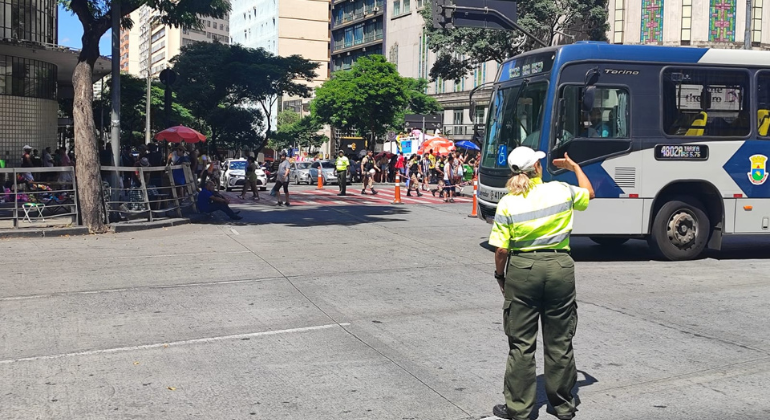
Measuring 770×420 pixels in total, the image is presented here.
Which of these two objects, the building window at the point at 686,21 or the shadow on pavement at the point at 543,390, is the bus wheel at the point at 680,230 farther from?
the building window at the point at 686,21

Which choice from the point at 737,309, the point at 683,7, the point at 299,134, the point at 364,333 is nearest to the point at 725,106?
the point at 737,309

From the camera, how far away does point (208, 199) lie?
64.7 feet

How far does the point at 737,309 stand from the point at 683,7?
146 feet

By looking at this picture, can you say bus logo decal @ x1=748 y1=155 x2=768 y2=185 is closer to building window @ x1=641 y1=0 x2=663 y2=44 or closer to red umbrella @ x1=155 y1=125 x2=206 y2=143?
red umbrella @ x1=155 y1=125 x2=206 y2=143

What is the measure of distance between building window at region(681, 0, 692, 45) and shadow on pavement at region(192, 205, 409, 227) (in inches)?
1252

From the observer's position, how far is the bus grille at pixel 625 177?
13195mm

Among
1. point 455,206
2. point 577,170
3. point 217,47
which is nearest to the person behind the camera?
point 577,170

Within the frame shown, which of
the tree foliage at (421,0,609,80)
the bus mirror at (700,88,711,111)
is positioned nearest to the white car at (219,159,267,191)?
the tree foliage at (421,0,609,80)

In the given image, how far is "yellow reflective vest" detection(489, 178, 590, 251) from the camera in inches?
209

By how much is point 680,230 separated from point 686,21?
40.0m

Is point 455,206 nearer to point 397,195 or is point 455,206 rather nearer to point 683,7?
point 397,195

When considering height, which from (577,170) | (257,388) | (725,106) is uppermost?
(725,106)

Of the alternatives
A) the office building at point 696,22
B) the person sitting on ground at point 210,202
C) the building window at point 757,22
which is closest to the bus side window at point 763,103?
the person sitting on ground at point 210,202

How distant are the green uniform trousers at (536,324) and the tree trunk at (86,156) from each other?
45.1 feet
